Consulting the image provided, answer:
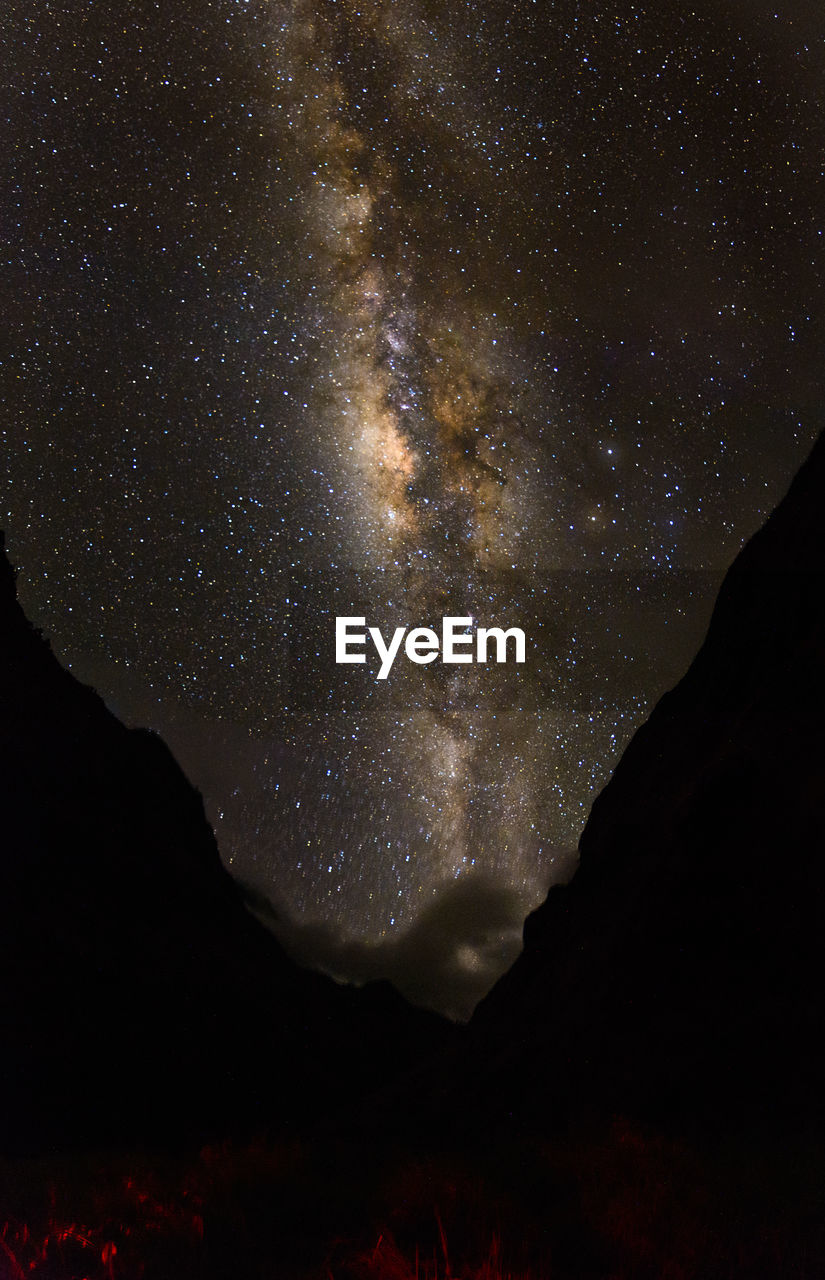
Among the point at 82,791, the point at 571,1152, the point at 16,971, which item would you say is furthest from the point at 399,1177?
the point at 82,791

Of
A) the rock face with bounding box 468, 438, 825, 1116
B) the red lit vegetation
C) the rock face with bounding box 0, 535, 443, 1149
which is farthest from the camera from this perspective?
the rock face with bounding box 0, 535, 443, 1149

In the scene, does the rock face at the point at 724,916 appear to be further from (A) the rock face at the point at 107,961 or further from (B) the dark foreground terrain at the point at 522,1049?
(A) the rock face at the point at 107,961

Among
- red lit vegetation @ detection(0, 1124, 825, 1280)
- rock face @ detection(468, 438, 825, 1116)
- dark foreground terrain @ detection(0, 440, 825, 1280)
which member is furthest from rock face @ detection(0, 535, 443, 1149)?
red lit vegetation @ detection(0, 1124, 825, 1280)

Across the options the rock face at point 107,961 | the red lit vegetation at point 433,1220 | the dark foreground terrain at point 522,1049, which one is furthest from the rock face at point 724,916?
the rock face at point 107,961

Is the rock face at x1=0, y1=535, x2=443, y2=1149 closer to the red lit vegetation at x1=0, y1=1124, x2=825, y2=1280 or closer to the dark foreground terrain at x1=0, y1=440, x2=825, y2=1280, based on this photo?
the dark foreground terrain at x1=0, y1=440, x2=825, y2=1280

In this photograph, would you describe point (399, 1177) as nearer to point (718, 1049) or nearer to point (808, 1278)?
point (808, 1278)

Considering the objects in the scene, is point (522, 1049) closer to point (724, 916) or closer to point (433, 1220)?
point (724, 916)
